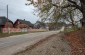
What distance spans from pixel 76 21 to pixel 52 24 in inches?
176

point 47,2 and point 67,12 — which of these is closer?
point 47,2

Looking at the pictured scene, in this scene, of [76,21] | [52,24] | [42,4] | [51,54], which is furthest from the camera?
[76,21]

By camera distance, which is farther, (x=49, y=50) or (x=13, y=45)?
(x=13, y=45)

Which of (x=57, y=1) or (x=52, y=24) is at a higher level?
(x=57, y=1)

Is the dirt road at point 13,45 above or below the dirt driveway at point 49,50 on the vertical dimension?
below

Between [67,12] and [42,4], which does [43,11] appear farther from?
[67,12]

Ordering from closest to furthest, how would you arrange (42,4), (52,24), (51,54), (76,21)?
(51,54) → (42,4) → (52,24) → (76,21)

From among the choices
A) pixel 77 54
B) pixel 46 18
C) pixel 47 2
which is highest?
pixel 47 2

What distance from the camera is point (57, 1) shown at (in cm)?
3075

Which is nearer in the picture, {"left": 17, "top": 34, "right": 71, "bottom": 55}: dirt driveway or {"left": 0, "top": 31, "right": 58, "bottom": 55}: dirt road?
{"left": 17, "top": 34, "right": 71, "bottom": 55}: dirt driveway

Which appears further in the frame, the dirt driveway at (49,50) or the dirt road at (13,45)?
the dirt road at (13,45)

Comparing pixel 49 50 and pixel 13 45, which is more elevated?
pixel 49 50

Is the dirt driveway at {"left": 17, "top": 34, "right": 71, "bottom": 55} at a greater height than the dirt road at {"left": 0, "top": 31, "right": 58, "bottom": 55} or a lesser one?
greater

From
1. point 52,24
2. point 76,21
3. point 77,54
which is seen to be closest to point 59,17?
point 52,24
